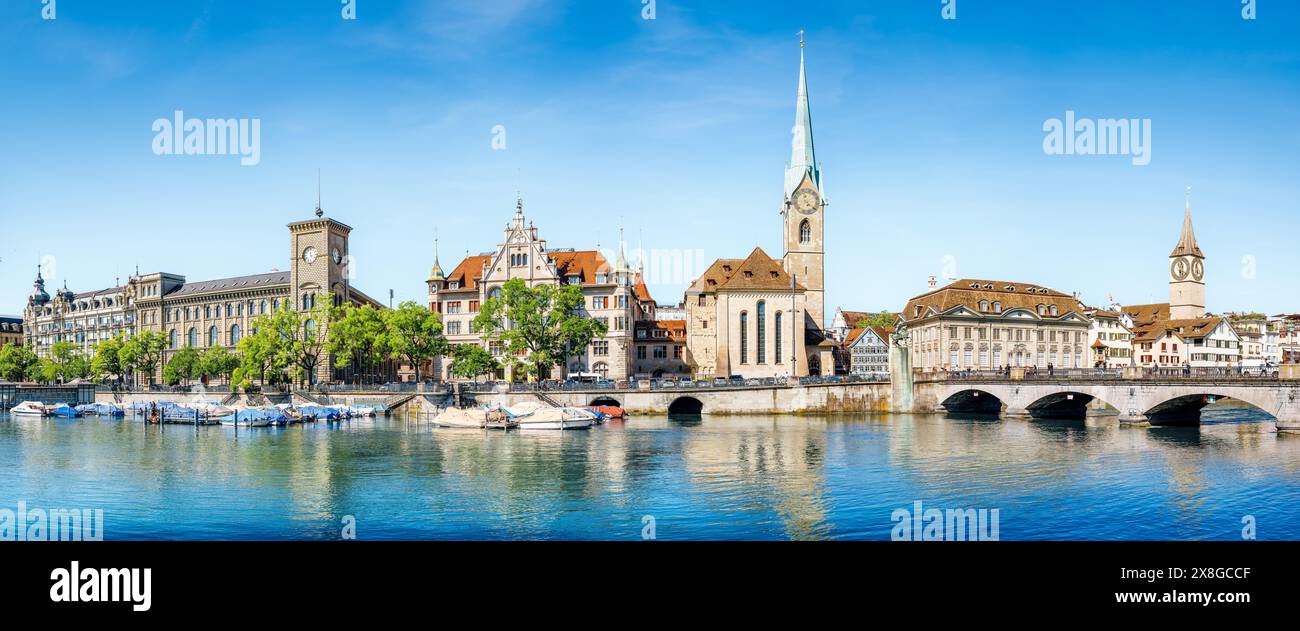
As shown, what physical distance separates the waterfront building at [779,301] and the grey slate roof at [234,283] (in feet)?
173

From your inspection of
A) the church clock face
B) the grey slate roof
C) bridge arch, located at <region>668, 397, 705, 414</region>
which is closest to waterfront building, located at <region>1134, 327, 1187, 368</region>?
the church clock face

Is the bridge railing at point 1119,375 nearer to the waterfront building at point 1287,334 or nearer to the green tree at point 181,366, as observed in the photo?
the green tree at point 181,366

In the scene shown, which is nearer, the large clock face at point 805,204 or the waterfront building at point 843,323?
the large clock face at point 805,204

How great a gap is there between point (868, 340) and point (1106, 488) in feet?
307

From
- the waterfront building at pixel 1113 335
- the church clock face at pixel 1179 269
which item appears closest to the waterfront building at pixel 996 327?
the waterfront building at pixel 1113 335

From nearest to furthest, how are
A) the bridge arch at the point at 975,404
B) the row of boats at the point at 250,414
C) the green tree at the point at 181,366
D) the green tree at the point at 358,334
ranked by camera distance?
the row of boats at the point at 250,414 → the bridge arch at the point at 975,404 → the green tree at the point at 358,334 → the green tree at the point at 181,366

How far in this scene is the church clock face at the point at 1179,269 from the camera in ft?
447

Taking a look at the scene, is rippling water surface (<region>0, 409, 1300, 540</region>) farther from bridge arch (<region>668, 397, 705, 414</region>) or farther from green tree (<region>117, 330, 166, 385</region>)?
green tree (<region>117, 330, 166, 385</region>)

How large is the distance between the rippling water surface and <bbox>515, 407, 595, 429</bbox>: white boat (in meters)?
4.89

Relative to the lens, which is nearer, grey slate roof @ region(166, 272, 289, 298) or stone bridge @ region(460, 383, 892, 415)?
stone bridge @ region(460, 383, 892, 415)

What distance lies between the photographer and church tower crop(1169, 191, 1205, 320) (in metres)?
136

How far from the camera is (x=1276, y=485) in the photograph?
34438 mm

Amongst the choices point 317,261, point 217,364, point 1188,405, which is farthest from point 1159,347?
point 217,364
